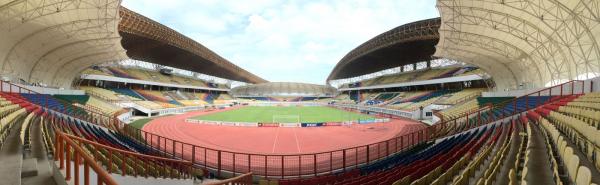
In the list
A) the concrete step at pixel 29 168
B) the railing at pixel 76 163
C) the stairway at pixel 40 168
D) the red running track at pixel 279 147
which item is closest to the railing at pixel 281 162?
the red running track at pixel 279 147

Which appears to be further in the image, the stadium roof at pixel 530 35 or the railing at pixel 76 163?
the stadium roof at pixel 530 35

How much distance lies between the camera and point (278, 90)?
119938mm

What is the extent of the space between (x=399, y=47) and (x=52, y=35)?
Result: 164 feet

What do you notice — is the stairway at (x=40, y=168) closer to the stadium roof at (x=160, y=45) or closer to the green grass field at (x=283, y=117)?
the stadium roof at (x=160, y=45)

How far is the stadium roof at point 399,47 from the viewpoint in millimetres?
41031

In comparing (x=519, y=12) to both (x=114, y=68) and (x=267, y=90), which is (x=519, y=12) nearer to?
(x=114, y=68)

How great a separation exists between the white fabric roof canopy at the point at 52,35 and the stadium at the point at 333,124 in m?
0.14

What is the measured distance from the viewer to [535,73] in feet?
97.5

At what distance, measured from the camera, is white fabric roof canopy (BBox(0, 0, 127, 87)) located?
2016cm

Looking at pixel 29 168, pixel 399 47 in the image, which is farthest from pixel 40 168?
pixel 399 47

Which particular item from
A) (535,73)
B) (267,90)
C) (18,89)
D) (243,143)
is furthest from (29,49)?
(267,90)

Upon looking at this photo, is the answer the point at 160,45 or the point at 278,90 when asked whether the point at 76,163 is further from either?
the point at 278,90

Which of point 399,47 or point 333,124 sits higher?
point 399,47

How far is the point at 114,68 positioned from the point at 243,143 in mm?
51009
